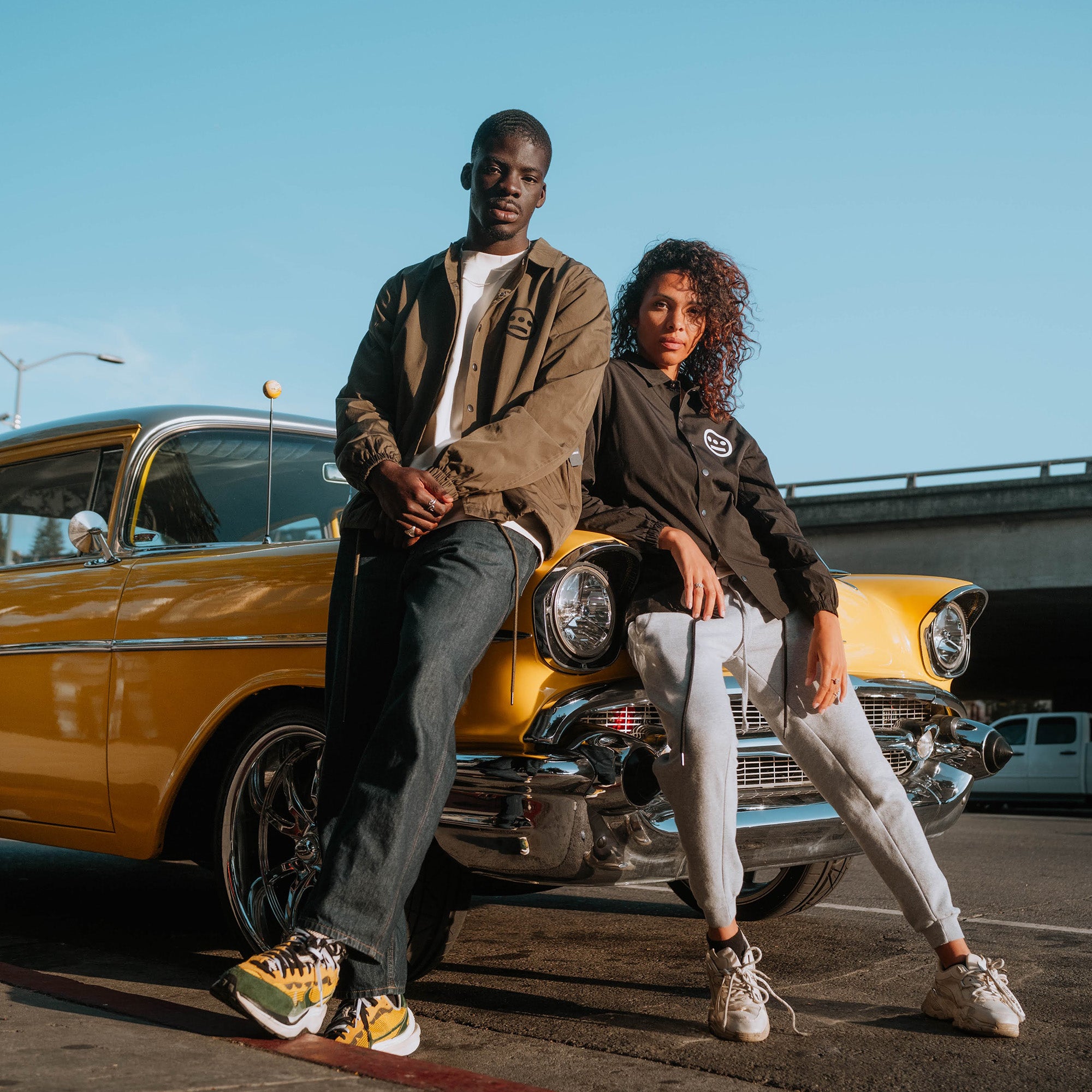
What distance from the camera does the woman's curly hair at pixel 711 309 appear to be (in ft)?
11.4

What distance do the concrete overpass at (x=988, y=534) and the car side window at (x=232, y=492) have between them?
18.8m

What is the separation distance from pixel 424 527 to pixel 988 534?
68.6 ft

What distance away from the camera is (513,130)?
304 cm

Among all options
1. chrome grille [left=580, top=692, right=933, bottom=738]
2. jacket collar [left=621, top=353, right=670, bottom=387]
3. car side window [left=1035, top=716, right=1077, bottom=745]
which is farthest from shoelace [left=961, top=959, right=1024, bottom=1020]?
car side window [left=1035, top=716, right=1077, bottom=745]

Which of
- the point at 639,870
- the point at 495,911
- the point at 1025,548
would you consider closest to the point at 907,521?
the point at 1025,548

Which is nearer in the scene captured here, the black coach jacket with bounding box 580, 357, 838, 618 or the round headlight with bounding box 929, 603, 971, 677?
the black coach jacket with bounding box 580, 357, 838, 618

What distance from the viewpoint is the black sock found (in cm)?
281

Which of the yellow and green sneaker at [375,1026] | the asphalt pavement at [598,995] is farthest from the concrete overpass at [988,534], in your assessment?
the yellow and green sneaker at [375,1026]

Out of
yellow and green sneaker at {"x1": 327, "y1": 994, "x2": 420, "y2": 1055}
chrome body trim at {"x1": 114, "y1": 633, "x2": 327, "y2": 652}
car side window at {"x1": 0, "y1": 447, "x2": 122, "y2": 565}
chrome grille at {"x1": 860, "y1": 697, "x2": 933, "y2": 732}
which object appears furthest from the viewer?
car side window at {"x1": 0, "y1": 447, "x2": 122, "y2": 565}

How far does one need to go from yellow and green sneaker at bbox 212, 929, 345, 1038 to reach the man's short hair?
6.09 ft

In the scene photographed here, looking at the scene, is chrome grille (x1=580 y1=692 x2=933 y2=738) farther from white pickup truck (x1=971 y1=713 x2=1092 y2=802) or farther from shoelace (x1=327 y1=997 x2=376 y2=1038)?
white pickup truck (x1=971 y1=713 x2=1092 y2=802)

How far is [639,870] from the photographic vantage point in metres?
3.04

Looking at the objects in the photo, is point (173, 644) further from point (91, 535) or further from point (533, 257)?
point (533, 257)

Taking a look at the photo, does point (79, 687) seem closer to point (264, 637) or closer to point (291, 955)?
point (264, 637)
